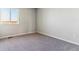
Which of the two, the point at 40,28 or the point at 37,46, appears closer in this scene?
the point at 37,46

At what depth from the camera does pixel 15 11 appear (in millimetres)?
4445

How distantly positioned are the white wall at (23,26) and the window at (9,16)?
19 cm

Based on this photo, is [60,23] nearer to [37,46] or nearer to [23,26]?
[37,46]

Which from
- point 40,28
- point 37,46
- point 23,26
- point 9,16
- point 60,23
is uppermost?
point 9,16

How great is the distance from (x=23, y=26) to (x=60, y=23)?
6.38 ft

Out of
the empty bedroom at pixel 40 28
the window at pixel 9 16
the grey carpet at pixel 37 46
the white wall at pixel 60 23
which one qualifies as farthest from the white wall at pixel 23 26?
the grey carpet at pixel 37 46

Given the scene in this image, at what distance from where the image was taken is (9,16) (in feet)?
14.1

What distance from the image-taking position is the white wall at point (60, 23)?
11.1 feet

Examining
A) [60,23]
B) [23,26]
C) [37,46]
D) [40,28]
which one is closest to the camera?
[37,46]

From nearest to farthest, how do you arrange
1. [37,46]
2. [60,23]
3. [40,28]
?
[37,46] < [60,23] < [40,28]

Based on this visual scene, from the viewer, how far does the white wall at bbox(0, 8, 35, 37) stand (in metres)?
4.20

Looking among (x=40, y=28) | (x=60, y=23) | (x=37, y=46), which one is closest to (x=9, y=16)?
(x=40, y=28)

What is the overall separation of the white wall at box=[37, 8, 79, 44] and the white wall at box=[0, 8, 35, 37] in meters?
0.38
